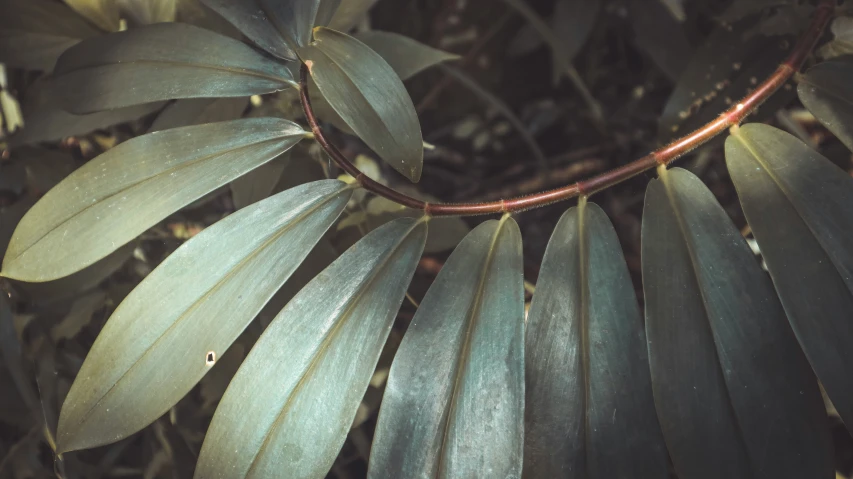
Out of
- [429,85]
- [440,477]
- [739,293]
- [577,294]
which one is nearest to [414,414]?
[440,477]

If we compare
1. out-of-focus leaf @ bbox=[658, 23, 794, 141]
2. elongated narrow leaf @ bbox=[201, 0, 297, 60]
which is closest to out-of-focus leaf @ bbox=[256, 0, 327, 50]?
elongated narrow leaf @ bbox=[201, 0, 297, 60]

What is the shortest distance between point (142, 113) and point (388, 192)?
1.06 feet

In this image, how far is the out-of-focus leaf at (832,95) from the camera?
0.51 meters

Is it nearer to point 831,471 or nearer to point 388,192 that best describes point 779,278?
point 831,471

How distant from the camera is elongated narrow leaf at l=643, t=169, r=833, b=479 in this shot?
1.46ft

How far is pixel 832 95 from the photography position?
0.53 meters

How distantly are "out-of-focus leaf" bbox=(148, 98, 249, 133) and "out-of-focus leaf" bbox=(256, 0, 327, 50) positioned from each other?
0.16m

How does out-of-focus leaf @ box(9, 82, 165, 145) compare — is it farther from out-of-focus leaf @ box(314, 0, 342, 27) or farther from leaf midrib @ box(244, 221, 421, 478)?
leaf midrib @ box(244, 221, 421, 478)

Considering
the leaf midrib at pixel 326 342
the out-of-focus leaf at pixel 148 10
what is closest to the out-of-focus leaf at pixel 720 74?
the leaf midrib at pixel 326 342

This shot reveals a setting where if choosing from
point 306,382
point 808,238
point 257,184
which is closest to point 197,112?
point 257,184

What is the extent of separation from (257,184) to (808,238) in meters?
0.51

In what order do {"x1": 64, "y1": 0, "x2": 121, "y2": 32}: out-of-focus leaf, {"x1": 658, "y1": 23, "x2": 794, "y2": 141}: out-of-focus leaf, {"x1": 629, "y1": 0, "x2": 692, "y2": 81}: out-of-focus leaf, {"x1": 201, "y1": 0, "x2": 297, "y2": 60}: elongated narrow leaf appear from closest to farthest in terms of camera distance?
{"x1": 201, "y1": 0, "x2": 297, "y2": 60}: elongated narrow leaf → {"x1": 64, "y1": 0, "x2": 121, "y2": 32}: out-of-focus leaf → {"x1": 658, "y1": 23, "x2": 794, "y2": 141}: out-of-focus leaf → {"x1": 629, "y1": 0, "x2": 692, "y2": 81}: out-of-focus leaf

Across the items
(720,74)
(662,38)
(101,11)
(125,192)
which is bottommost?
(125,192)

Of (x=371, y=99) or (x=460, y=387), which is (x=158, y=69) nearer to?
(x=371, y=99)
